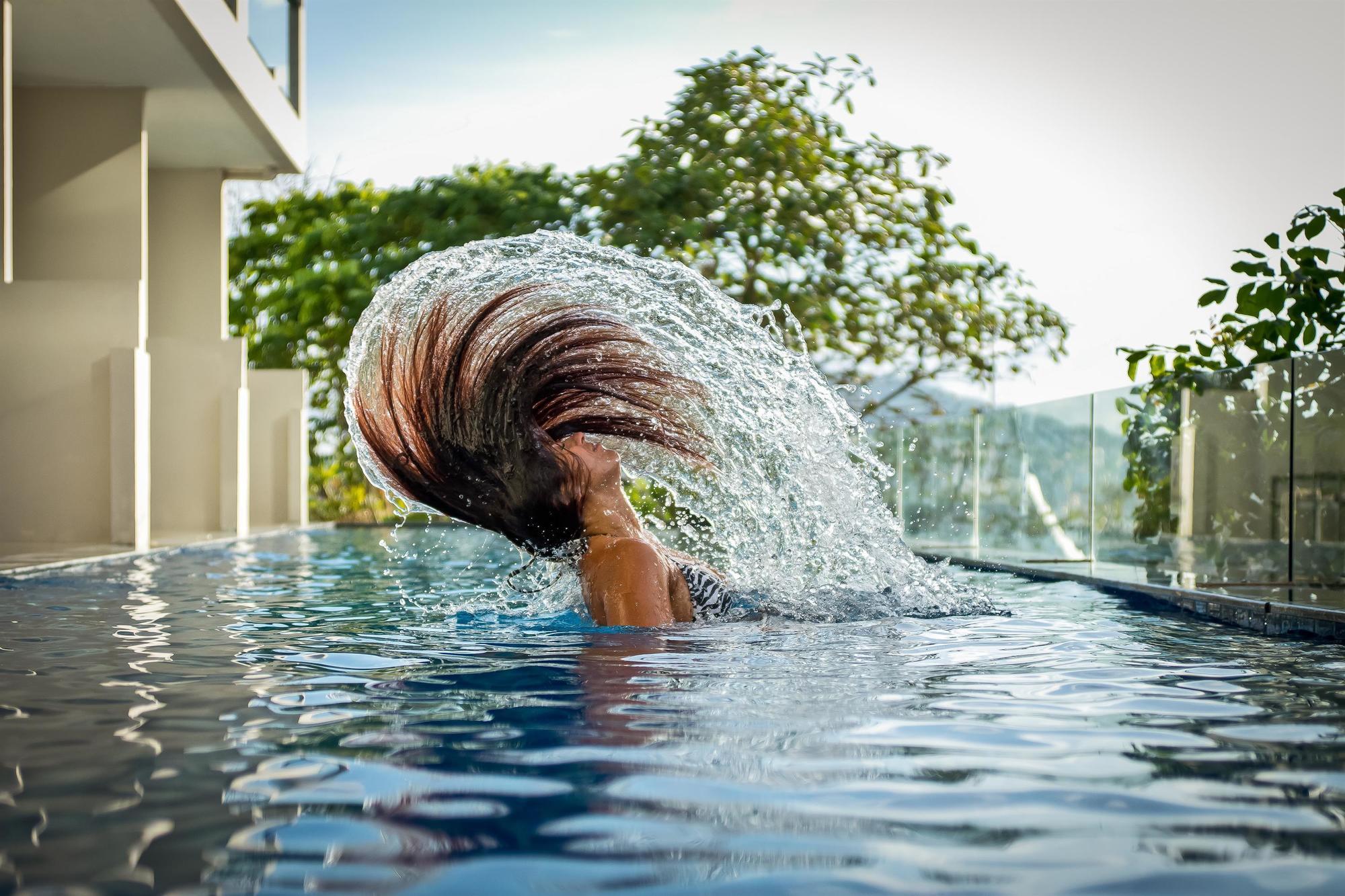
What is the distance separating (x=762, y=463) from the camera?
5902 millimetres

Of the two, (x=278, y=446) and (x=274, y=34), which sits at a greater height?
(x=274, y=34)

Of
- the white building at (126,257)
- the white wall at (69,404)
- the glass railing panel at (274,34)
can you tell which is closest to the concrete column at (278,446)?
the white building at (126,257)

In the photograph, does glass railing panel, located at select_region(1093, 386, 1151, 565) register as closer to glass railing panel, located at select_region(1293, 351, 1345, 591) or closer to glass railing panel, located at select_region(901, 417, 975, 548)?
glass railing panel, located at select_region(1293, 351, 1345, 591)

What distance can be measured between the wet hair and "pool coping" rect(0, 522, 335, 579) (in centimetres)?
461

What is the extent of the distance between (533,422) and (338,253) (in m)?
16.4

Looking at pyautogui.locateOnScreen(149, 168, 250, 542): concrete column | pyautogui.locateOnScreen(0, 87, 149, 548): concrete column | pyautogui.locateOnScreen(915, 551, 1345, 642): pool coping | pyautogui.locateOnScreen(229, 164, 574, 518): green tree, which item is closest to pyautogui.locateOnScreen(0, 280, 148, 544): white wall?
pyautogui.locateOnScreen(0, 87, 149, 548): concrete column

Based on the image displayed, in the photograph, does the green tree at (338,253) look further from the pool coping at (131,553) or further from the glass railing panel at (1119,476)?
the glass railing panel at (1119,476)

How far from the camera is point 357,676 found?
3.81 metres

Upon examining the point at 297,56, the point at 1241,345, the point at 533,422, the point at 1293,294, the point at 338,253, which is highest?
the point at 297,56

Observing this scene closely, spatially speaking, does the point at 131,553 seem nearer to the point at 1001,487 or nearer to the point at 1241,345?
the point at 1001,487

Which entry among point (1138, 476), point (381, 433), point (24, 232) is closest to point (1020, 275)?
point (1138, 476)

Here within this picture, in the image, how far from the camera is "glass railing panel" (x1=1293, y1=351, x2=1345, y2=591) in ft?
22.1

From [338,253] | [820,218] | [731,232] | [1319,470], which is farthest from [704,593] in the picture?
[820,218]

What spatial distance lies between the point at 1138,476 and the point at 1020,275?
1392 centimetres
